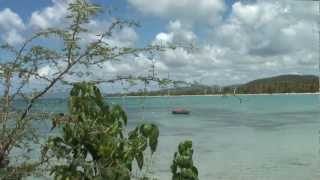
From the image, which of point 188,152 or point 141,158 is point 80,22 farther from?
point 188,152

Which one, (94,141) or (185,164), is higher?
(94,141)

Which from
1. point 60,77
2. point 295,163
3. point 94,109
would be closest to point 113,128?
Answer: point 94,109

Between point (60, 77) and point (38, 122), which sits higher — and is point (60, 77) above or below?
above

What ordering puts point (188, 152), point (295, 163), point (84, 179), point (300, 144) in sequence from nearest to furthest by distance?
point (84, 179), point (188, 152), point (295, 163), point (300, 144)

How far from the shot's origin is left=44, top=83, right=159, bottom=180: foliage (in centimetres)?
357

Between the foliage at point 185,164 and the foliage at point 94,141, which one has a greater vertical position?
the foliage at point 94,141

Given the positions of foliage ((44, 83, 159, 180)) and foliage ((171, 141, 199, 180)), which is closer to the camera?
foliage ((44, 83, 159, 180))

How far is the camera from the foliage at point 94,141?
3.57 metres

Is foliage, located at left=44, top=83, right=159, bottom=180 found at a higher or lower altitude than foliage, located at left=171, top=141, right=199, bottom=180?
higher

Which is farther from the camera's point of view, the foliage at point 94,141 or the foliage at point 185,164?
the foliage at point 185,164

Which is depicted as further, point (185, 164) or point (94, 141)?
point (185, 164)

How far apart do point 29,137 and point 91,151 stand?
0.40m

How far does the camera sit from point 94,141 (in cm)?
364

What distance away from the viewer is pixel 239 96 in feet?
12.8
